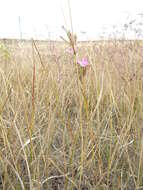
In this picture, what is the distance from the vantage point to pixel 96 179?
0.65m

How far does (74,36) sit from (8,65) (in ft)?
3.29

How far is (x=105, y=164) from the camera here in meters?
0.77

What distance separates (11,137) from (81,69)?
0.32 metres

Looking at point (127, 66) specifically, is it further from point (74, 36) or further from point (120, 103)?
point (74, 36)

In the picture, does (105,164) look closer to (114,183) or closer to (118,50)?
(114,183)

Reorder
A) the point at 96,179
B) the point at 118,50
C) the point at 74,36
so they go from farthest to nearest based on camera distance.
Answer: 1. the point at 118,50
2. the point at 96,179
3. the point at 74,36

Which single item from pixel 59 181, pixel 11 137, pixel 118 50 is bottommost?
pixel 59 181

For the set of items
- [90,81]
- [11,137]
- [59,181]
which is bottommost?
[59,181]

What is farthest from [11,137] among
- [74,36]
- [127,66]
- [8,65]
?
[8,65]

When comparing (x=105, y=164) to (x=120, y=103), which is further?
(x=120, y=103)

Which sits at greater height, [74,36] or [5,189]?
[74,36]

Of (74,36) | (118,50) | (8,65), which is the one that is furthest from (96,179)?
(8,65)

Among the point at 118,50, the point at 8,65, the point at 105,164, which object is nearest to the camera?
the point at 105,164

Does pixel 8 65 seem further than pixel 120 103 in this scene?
Yes
